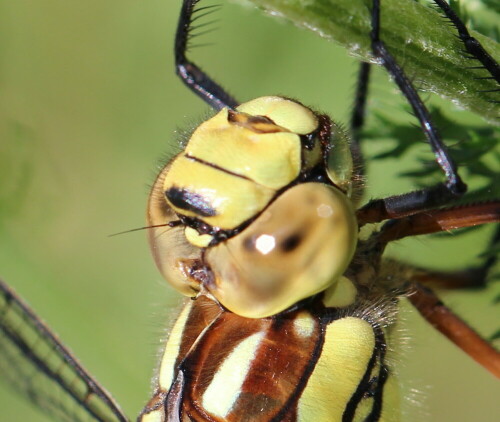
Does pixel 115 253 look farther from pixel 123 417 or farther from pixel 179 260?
pixel 179 260

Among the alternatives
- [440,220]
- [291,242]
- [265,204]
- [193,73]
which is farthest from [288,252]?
[193,73]

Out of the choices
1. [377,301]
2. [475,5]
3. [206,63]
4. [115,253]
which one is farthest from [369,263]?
[206,63]

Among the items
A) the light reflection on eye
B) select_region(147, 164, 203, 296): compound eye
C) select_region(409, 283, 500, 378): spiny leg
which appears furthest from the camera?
select_region(409, 283, 500, 378): spiny leg

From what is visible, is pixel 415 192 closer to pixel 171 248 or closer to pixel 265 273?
pixel 265 273

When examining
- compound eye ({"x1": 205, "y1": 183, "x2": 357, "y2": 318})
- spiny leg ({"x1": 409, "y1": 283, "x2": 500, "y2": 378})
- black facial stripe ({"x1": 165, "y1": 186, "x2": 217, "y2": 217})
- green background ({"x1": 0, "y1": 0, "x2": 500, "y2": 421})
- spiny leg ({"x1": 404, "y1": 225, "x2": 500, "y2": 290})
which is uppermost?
black facial stripe ({"x1": 165, "y1": 186, "x2": 217, "y2": 217})

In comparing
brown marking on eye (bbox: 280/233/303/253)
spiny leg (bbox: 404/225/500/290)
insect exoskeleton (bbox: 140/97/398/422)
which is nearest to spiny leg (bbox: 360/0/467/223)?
insect exoskeleton (bbox: 140/97/398/422)

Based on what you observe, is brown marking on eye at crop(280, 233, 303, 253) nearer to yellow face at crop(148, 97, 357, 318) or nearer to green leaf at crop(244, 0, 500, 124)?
yellow face at crop(148, 97, 357, 318)
